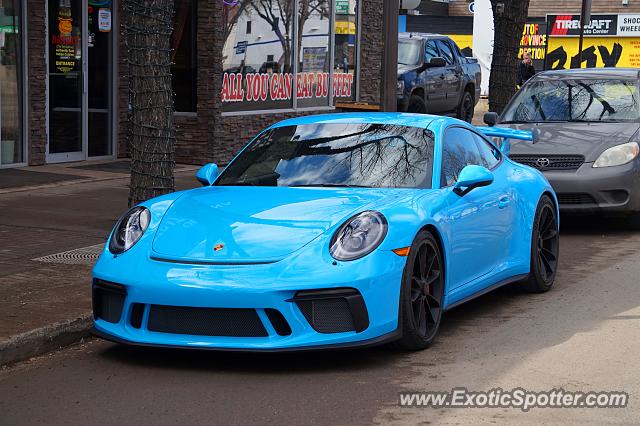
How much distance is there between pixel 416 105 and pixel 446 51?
2.28m

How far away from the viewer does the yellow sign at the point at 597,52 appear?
157ft

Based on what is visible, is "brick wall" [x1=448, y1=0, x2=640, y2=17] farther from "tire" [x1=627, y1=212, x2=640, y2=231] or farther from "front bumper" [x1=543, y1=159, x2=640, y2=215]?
"front bumper" [x1=543, y1=159, x2=640, y2=215]

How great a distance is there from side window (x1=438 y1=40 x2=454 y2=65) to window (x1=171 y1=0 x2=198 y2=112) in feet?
24.8

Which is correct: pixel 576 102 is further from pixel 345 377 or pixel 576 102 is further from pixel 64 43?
pixel 345 377

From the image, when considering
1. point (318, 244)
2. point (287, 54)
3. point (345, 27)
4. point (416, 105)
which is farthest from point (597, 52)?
point (318, 244)

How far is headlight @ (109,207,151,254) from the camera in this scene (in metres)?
6.55

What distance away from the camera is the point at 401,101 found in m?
21.2

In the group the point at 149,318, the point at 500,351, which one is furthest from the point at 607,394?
the point at 149,318

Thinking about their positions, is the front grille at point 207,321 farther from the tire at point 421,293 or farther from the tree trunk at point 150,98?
the tree trunk at point 150,98

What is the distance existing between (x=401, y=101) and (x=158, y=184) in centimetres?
1170

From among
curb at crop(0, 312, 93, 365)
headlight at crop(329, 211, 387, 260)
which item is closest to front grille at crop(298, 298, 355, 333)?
headlight at crop(329, 211, 387, 260)

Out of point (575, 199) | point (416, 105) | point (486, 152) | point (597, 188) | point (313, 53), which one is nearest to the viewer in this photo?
point (486, 152)

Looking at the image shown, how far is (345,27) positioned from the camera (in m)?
21.6

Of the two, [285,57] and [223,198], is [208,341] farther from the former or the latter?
[285,57]
